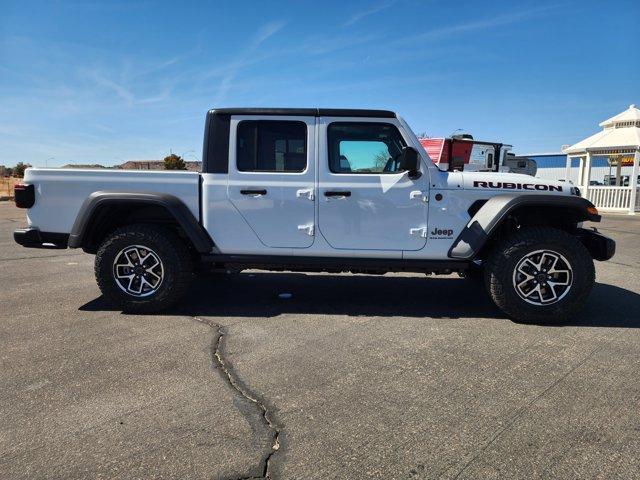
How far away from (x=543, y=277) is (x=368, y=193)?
186cm

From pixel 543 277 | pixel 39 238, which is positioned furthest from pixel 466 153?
pixel 39 238

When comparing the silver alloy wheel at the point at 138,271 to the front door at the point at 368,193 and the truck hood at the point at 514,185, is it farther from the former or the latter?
the truck hood at the point at 514,185

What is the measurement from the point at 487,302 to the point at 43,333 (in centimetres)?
457

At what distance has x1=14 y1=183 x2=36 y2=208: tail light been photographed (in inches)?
173

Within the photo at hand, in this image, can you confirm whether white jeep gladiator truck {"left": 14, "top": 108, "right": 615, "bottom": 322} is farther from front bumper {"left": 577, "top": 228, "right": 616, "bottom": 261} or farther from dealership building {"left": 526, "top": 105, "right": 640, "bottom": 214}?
dealership building {"left": 526, "top": 105, "right": 640, "bottom": 214}

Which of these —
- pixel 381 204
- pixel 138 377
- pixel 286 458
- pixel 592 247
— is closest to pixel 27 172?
pixel 138 377

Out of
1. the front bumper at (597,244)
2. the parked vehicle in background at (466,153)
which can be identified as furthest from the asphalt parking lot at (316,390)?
the parked vehicle in background at (466,153)

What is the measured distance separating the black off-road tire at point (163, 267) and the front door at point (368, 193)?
150 centimetres

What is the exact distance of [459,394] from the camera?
9.43ft

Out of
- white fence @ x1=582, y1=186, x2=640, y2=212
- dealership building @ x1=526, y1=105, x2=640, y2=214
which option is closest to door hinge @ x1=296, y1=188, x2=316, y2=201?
dealership building @ x1=526, y1=105, x2=640, y2=214

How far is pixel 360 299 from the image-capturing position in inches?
201

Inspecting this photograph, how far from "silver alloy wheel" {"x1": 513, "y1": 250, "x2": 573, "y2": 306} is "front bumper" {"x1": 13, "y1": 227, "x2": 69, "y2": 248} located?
4.56 metres

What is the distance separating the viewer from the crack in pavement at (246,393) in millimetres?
2178

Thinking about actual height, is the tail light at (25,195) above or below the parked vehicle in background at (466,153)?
below
